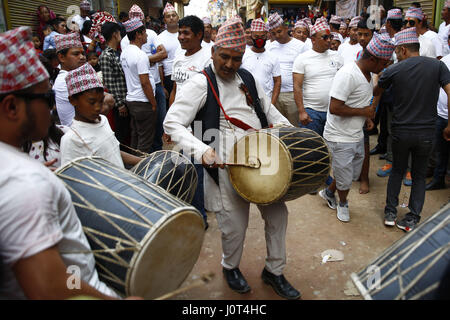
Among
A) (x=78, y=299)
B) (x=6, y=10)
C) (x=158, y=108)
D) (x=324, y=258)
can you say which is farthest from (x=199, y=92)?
(x=6, y=10)

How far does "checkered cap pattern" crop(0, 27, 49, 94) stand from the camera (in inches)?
46.8

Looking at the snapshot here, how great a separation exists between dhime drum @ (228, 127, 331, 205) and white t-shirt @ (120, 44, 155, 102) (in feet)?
9.38

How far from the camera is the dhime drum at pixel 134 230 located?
1596mm

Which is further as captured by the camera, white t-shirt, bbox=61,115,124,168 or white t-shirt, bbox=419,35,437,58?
white t-shirt, bbox=419,35,437,58

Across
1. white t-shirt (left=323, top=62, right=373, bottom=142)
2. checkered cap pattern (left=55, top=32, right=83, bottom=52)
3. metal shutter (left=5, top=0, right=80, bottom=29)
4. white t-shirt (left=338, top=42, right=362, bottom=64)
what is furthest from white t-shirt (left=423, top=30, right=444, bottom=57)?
metal shutter (left=5, top=0, right=80, bottom=29)

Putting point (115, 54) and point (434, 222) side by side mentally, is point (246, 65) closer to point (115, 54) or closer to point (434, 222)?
point (115, 54)

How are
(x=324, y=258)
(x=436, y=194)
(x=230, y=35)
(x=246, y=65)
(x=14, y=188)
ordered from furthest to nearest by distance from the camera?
(x=246, y=65) → (x=436, y=194) → (x=324, y=258) → (x=230, y=35) → (x=14, y=188)

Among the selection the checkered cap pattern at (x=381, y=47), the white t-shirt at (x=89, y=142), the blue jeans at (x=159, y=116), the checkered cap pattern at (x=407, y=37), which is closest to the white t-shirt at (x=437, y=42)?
the checkered cap pattern at (x=407, y=37)

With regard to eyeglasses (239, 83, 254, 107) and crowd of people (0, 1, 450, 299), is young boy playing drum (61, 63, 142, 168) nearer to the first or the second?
crowd of people (0, 1, 450, 299)

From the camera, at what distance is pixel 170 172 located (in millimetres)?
2654

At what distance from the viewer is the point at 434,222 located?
60.2 inches

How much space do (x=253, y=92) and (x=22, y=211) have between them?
1986 millimetres

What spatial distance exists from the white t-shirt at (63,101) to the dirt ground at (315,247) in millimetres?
1876
